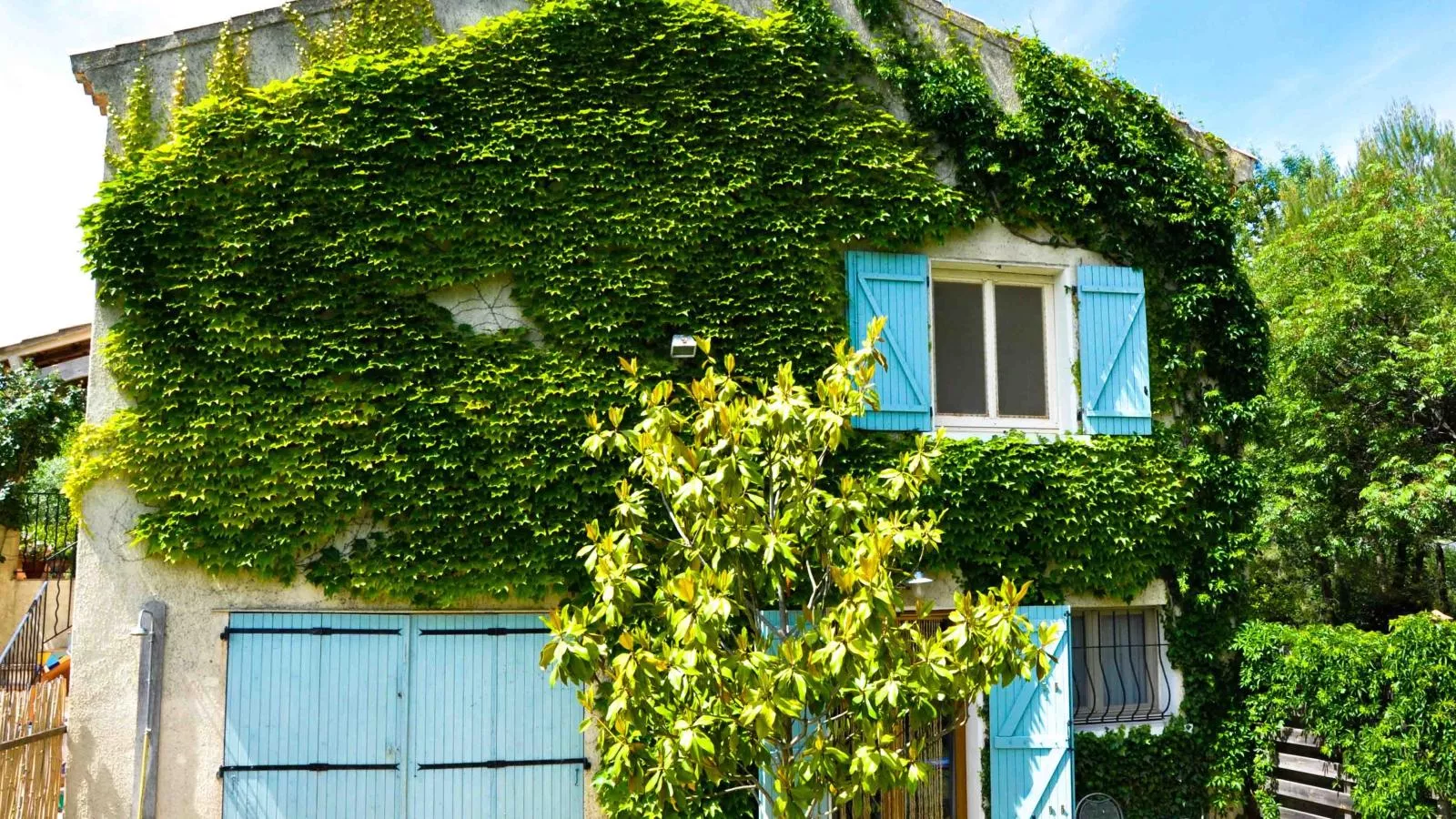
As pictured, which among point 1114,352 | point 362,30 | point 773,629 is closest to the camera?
point 773,629

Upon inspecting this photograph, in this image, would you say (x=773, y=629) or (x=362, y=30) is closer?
(x=773, y=629)

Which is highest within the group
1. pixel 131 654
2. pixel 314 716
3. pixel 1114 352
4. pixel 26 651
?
pixel 1114 352

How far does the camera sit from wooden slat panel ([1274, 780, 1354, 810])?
7.72 metres

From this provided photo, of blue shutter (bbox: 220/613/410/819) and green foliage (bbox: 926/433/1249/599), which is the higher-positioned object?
green foliage (bbox: 926/433/1249/599)

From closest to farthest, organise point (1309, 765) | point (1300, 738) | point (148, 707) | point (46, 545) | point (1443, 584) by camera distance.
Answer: point (148, 707), point (1309, 765), point (1300, 738), point (46, 545), point (1443, 584)

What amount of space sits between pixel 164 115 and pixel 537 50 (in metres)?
2.49

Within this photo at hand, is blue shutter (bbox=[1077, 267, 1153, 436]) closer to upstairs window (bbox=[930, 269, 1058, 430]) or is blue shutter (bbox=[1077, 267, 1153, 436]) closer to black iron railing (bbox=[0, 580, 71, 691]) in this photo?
upstairs window (bbox=[930, 269, 1058, 430])

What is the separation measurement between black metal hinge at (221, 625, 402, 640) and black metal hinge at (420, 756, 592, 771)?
0.86m

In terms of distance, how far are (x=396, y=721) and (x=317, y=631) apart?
753mm

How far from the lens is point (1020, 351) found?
8.13 meters

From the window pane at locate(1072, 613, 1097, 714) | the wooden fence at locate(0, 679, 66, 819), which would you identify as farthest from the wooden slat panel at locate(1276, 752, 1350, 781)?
the wooden fence at locate(0, 679, 66, 819)

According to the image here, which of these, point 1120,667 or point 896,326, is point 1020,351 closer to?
point 896,326

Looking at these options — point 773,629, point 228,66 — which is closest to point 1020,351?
point 773,629

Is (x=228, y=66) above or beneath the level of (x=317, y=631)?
above
